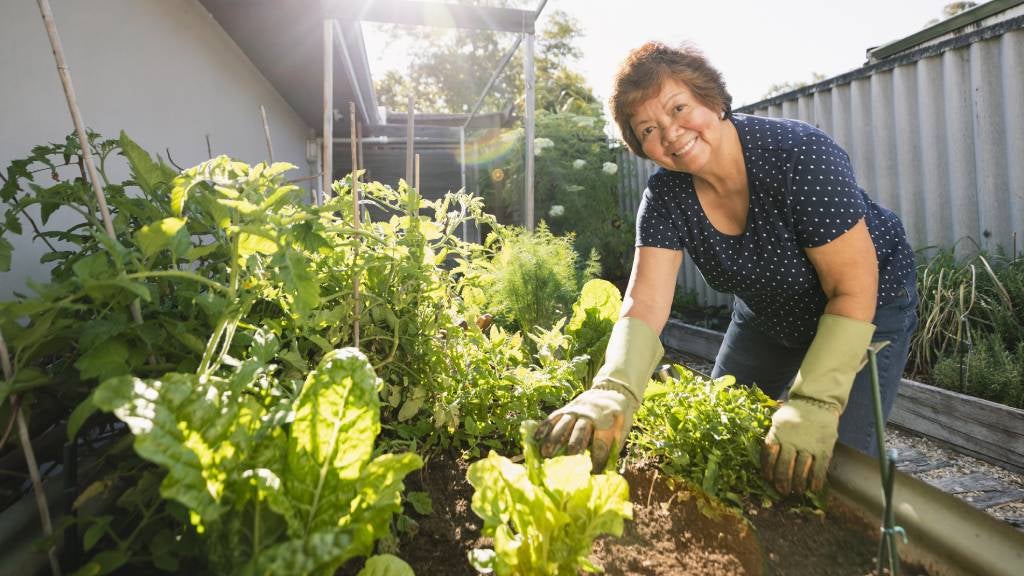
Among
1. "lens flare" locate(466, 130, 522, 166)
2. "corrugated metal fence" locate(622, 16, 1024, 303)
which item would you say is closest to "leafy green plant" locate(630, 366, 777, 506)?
"corrugated metal fence" locate(622, 16, 1024, 303)

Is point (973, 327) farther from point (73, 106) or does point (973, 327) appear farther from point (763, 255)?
point (73, 106)

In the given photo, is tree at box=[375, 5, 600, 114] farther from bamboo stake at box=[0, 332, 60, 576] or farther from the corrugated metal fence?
bamboo stake at box=[0, 332, 60, 576]

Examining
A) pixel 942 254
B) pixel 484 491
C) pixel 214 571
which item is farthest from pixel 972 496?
pixel 214 571

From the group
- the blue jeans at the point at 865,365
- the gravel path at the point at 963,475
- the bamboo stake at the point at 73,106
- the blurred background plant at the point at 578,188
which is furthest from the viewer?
the blurred background plant at the point at 578,188

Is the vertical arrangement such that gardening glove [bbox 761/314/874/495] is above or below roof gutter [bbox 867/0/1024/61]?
below

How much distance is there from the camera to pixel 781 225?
4.91ft

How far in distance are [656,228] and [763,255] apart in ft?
0.97

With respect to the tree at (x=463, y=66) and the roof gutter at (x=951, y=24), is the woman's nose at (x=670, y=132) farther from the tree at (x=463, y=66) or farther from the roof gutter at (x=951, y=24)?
the tree at (x=463, y=66)

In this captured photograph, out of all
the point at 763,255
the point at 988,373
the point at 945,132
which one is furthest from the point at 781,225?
the point at 945,132

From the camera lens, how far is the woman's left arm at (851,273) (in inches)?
50.1

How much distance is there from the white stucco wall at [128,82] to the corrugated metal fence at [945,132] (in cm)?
448

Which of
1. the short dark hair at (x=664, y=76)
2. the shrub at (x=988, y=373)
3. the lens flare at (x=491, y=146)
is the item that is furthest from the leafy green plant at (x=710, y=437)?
the lens flare at (x=491, y=146)

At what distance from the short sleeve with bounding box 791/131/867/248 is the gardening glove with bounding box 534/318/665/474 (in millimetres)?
460

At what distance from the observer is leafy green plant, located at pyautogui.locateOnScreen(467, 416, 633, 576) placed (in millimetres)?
709
